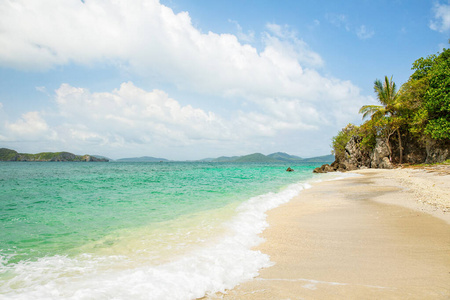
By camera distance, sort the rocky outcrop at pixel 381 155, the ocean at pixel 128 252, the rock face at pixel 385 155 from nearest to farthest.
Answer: the ocean at pixel 128 252, the rock face at pixel 385 155, the rocky outcrop at pixel 381 155

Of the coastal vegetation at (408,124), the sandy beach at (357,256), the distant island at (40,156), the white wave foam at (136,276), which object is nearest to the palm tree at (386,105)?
the coastal vegetation at (408,124)

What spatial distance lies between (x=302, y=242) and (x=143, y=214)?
6.02 m

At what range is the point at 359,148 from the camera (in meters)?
38.8

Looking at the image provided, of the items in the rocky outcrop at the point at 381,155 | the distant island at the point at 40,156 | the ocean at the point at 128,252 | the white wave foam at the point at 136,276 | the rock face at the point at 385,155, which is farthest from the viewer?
the distant island at the point at 40,156

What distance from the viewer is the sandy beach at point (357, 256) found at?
115 inches

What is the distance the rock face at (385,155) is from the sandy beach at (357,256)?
2479 cm

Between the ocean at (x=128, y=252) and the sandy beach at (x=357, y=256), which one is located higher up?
the sandy beach at (x=357, y=256)

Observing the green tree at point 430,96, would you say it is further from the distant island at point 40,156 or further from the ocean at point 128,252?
the distant island at point 40,156

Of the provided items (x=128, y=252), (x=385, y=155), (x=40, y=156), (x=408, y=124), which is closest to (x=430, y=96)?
(x=408, y=124)

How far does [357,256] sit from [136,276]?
3966mm

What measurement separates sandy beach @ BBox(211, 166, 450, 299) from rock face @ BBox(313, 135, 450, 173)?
24791mm

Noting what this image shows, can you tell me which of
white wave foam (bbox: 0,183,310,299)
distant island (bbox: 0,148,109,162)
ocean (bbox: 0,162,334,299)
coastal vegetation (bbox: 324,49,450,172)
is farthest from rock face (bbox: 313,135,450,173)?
distant island (bbox: 0,148,109,162)

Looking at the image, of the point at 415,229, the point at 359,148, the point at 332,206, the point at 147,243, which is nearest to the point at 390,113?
the point at 359,148

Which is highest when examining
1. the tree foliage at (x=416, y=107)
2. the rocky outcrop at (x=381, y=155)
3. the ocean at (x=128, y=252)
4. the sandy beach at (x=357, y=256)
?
the tree foliage at (x=416, y=107)
